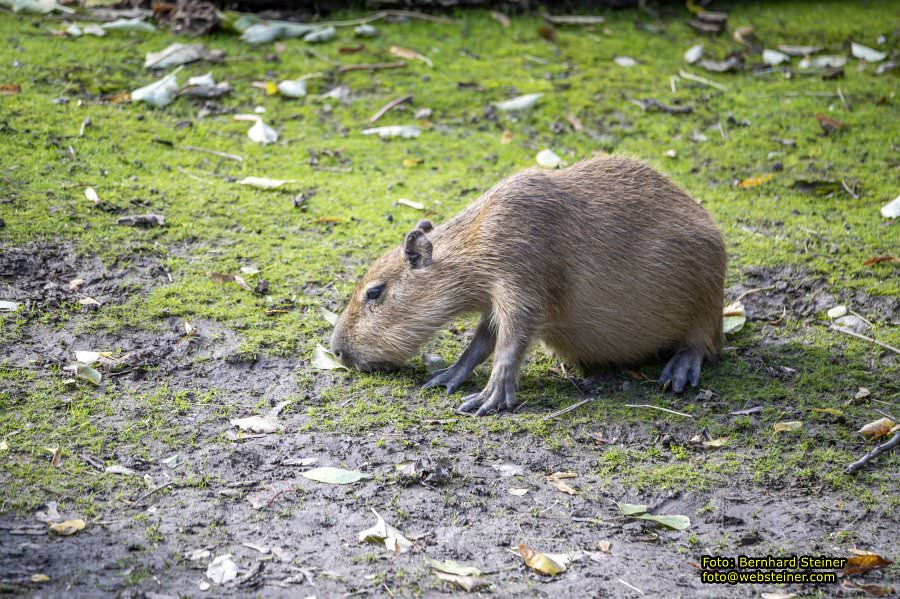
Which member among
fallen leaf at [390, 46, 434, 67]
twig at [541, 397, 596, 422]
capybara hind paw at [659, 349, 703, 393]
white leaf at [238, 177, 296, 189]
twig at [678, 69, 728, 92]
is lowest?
twig at [541, 397, 596, 422]

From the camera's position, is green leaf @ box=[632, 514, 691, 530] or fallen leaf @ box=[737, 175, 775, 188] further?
fallen leaf @ box=[737, 175, 775, 188]

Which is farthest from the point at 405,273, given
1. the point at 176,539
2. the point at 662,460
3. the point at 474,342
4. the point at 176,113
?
the point at 176,113

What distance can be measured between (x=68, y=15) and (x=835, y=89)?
20.7 ft

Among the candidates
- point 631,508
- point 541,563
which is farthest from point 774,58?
point 541,563

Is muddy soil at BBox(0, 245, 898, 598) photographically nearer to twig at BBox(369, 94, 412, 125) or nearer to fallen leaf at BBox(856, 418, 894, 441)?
fallen leaf at BBox(856, 418, 894, 441)

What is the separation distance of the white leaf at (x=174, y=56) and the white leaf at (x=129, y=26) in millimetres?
405

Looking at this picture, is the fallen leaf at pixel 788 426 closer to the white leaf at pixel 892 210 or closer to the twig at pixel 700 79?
the white leaf at pixel 892 210

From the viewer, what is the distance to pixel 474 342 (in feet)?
15.1

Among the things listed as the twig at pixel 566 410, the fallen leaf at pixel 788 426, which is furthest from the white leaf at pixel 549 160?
the fallen leaf at pixel 788 426

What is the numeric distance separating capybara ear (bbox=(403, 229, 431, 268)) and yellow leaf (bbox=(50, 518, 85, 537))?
6.54ft

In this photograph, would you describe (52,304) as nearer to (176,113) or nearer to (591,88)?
(176,113)

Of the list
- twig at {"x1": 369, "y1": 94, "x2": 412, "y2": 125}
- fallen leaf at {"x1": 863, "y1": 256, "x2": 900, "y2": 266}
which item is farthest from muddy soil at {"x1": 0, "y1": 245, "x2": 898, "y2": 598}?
twig at {"x1": 369, "y1": 94, "x2": 412, "y2": 125}

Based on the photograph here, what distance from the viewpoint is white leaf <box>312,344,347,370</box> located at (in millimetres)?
4473

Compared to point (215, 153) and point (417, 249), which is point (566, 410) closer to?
point (417, 249)
